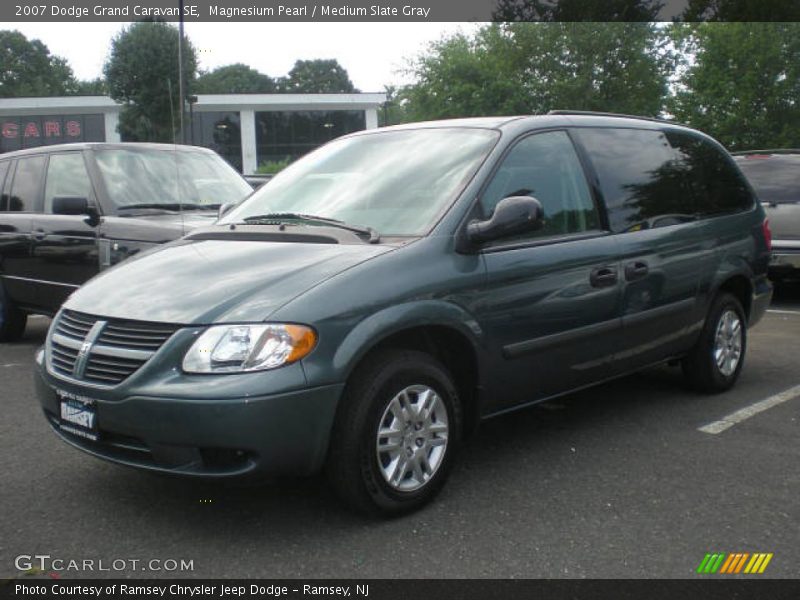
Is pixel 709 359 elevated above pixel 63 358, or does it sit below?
below

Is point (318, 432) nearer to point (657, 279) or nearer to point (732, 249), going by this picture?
point (657, 279)

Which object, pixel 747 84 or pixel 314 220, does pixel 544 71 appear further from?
pixel 314 220

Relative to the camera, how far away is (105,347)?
10.9ft

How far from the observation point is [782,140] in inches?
1008

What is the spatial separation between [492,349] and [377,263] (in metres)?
0.74

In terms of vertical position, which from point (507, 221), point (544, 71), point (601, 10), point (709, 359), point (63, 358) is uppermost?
point (601, 10)

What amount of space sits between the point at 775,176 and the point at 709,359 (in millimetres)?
5350

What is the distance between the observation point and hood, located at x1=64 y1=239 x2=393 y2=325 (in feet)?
10.5

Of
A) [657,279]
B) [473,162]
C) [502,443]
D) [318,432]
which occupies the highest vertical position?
[473,162]

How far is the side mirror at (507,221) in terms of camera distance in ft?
12.1

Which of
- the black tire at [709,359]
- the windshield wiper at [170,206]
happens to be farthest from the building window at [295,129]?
the black tire at [709,359]

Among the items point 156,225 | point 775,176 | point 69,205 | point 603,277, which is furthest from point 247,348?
point 775,176

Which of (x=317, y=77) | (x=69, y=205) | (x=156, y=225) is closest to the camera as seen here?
(x=156, y=225)
